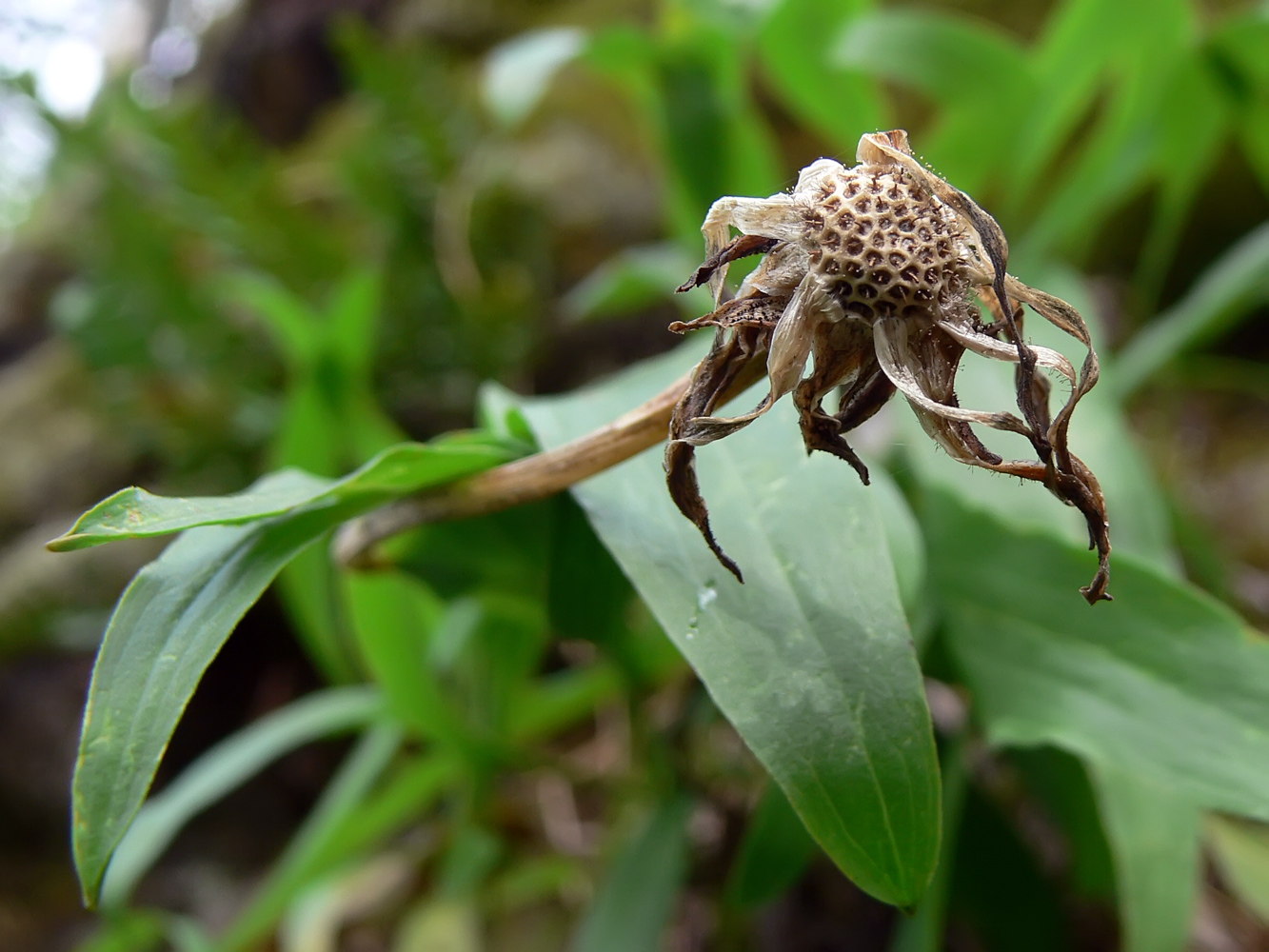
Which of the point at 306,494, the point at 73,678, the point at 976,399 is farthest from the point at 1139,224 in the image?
the point at 73,678

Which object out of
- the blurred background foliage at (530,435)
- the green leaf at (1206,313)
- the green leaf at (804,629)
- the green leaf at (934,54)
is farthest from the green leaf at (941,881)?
the green leaf at (934,54)

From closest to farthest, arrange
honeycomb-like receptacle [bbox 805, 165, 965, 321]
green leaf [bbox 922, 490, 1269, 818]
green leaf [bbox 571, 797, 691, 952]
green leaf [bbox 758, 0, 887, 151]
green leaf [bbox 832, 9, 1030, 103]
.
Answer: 1. honeycomb-like receptacle [bbox 805, 165, 965, 321]
2. green leaf [bbox 922, 490, 1269, 818]
3. green leaf [bbox 571, 797, 691, 952]
4. green leaf [bbox 832, 9, 1030, 103]
5. green leaf [bbox 758, 0, 887, 151]

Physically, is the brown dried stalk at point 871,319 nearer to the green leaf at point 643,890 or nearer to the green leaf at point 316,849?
the green leaf at point 643,890

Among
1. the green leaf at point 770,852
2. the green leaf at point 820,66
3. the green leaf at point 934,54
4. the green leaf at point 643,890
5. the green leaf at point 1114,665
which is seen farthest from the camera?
the green leaf at point 820,66

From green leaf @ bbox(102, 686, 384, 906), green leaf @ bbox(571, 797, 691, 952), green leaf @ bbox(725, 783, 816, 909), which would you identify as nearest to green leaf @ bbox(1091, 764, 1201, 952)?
green leaf @ bbox(725, 783, 816, 909)

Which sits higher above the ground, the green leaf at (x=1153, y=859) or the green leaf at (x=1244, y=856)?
the green leaf at (x=1153, y=859)

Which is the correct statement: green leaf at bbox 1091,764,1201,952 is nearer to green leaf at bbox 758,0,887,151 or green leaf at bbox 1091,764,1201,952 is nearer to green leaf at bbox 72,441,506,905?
green leaf at bbox 72,441,506,905

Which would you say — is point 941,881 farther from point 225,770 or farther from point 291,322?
point 291,322
